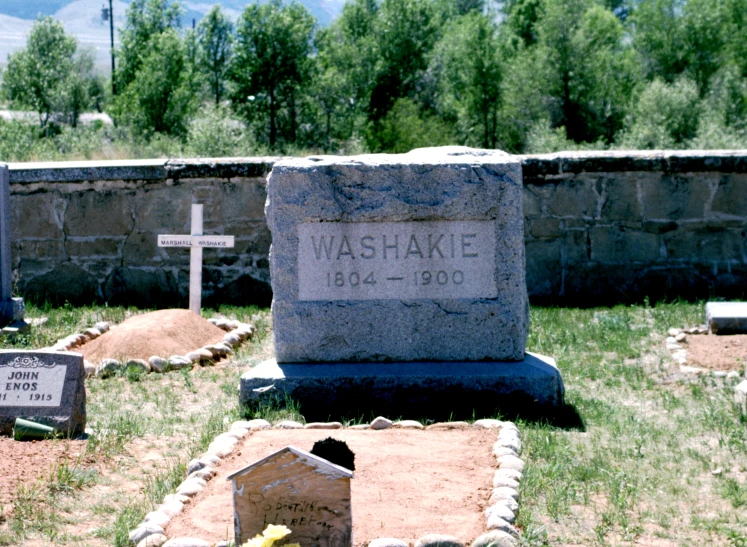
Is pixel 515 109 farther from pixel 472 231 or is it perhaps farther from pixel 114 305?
pixel 472 231

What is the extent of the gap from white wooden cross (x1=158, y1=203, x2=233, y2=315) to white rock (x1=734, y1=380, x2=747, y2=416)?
178 inches

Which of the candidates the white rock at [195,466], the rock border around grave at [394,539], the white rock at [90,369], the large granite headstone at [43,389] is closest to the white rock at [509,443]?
the rock border around grave at [394,539]

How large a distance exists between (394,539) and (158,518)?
0.97 metres

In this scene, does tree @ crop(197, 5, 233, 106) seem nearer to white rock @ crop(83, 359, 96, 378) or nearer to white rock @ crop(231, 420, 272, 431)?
white rock @ crop(83, 359, 96, 378)

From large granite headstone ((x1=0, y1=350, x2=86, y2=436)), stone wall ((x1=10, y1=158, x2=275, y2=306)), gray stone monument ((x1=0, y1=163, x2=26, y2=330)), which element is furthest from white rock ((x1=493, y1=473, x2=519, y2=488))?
stone wall ((x1=10, y1=158, x2=275, y2=306))

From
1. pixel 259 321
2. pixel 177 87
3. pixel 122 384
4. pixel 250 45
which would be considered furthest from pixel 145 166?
pixel 177 87

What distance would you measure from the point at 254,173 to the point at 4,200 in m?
2.21

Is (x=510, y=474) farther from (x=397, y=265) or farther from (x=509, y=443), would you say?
(x=397, y=265)

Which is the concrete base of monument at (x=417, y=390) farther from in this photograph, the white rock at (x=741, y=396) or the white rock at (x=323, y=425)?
the white rock at (x=741, y=396)

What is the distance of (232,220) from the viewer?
368 inches

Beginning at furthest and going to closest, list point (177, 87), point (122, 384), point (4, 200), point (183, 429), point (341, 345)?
point (177, 87) → point (4, 200) → point (122, 384) → point (341, 345) → point (183, 429)

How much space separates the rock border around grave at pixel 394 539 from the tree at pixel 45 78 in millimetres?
28255

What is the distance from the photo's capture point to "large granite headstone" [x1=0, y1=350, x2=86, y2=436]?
509cm

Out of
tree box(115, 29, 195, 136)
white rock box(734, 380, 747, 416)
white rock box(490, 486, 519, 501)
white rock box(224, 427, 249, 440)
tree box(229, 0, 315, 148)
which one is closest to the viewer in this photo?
white rock box(490, 486, 519, 501)
